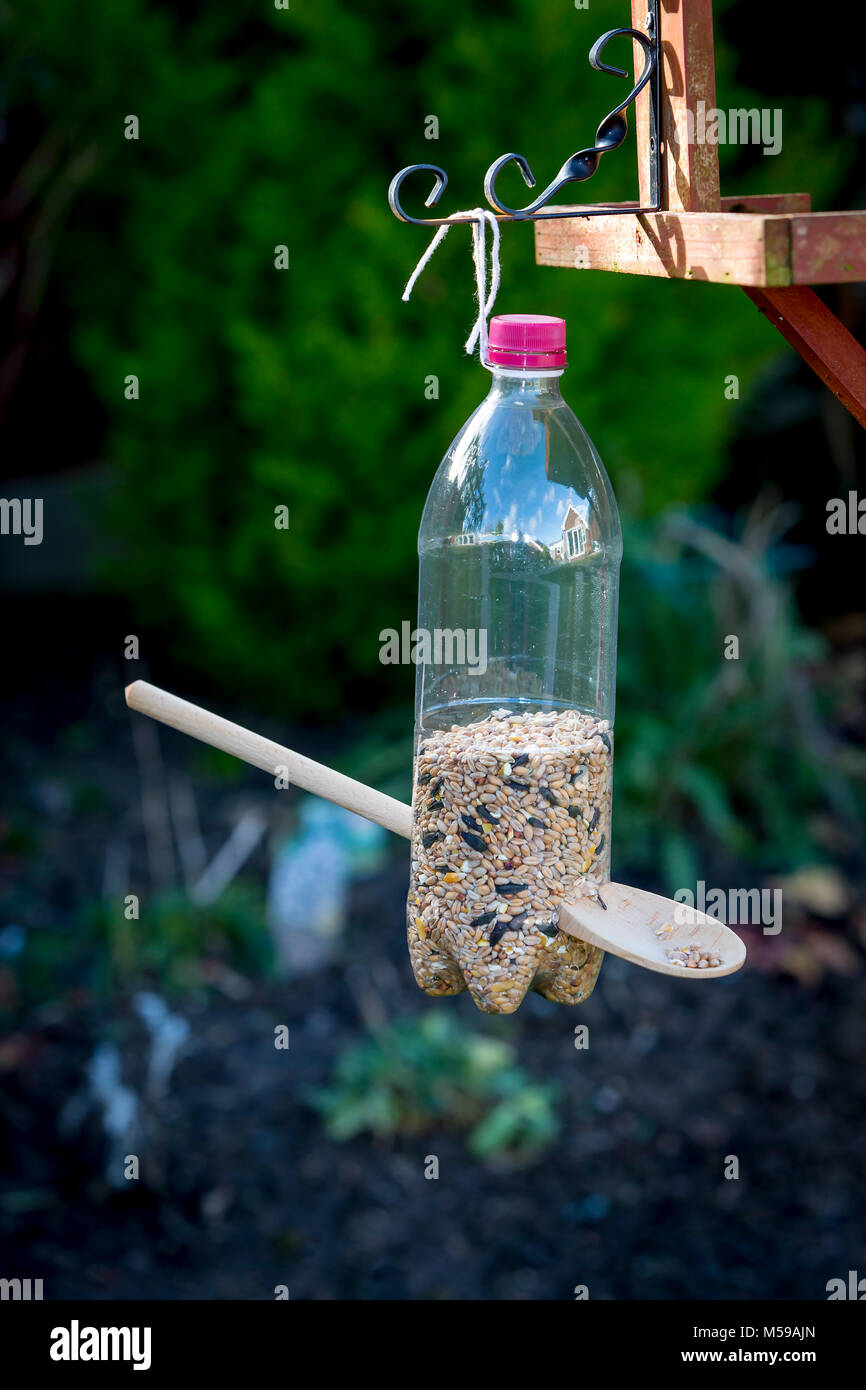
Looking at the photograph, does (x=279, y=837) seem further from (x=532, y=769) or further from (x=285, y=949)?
(x=532, y=769)

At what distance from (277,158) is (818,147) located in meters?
2.17

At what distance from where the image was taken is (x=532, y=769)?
1.94 m

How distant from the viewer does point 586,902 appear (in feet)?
6.23

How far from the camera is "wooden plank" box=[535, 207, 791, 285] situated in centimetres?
146

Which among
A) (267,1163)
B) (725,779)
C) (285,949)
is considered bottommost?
(267,1163)

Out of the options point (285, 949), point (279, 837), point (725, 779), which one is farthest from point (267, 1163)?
point (725, 779)

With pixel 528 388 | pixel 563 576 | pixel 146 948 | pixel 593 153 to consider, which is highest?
pixel 593 153

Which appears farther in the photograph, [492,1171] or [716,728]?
[716,728]

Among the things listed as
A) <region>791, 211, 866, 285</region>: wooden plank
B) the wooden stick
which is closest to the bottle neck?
<region>791, 211, 866, 285</region>: wooden plank

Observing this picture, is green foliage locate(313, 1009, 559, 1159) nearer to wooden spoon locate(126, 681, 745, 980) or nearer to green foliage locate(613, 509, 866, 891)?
green foliage locate(613, 509, 866, 891)

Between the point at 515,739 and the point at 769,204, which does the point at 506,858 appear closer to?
the point at 515,739

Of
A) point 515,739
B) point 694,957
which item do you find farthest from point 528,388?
point 694,957

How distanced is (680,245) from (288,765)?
0.80 m

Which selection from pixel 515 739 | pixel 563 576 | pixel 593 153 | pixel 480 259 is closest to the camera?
pixel 593 153
